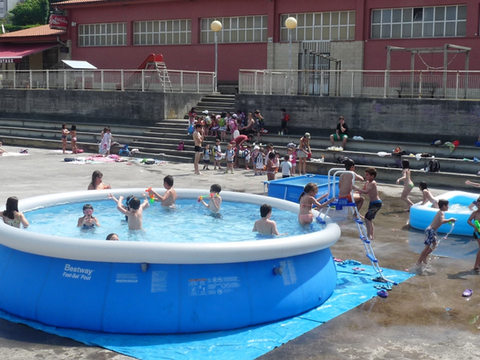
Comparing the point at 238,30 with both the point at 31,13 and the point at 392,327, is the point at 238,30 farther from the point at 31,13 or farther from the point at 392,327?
the point at 31,13

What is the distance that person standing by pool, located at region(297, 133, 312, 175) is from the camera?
22.3 meters

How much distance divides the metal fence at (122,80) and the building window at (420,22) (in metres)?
8.60

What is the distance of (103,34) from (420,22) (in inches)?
773

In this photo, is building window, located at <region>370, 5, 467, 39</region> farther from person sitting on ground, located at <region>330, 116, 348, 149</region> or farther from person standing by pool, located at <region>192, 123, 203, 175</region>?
person standing by pool, located at <region>192, 123, 203, 175</region>

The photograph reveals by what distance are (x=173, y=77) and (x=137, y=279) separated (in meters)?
23.5

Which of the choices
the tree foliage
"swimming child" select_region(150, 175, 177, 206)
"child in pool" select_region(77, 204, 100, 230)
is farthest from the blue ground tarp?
the tree foliage

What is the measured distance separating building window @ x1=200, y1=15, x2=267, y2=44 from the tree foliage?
3908cm

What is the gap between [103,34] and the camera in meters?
38.8

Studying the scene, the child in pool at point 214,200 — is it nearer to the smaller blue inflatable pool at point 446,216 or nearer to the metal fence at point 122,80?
the smaller blue inflatable pool at point 446,216

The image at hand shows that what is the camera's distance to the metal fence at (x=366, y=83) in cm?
2312

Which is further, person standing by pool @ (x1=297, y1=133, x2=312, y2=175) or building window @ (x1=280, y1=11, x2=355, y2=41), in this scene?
building window @ (x1=280, y1=11, x2=355, y2=41)

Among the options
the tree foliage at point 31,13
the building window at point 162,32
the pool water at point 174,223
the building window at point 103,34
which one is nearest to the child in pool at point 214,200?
the pool water at point 174,223

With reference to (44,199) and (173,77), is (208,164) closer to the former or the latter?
(173,77)

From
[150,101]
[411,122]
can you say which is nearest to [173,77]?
[150,101]
